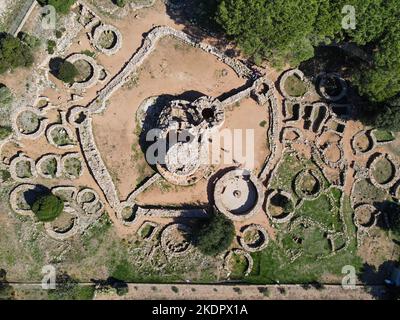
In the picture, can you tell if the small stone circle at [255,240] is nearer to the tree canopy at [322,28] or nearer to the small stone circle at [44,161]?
the tree canopy at [322,28]

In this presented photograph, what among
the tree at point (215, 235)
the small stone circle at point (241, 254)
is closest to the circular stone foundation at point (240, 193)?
the tree at point (215, 235)

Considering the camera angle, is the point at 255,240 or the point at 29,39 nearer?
the point at 255,240

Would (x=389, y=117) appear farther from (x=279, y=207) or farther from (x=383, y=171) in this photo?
(x=279, y=207)

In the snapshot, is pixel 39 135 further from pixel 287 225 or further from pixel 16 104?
pixel 287 225

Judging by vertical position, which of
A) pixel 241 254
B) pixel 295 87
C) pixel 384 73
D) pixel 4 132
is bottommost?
pixel 4 132

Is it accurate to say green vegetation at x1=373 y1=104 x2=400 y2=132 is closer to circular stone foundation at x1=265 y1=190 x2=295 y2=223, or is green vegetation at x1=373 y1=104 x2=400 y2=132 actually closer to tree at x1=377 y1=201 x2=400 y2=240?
tree at x1=377 y1=201 x2=400 y2=240

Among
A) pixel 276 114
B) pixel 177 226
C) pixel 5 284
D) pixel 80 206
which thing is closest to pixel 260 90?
pixel 276 114

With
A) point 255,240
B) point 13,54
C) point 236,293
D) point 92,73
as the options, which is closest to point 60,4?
point 13,54
